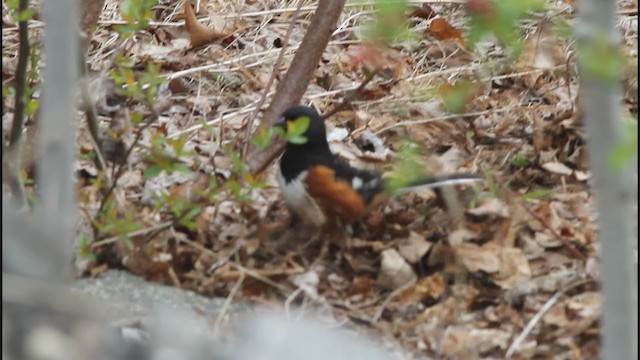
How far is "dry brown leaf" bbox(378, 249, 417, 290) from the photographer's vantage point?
3.24 m

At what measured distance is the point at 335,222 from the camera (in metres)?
3.40

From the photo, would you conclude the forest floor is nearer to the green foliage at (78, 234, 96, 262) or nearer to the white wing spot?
the green foliage at (78, 234, 96, 262)

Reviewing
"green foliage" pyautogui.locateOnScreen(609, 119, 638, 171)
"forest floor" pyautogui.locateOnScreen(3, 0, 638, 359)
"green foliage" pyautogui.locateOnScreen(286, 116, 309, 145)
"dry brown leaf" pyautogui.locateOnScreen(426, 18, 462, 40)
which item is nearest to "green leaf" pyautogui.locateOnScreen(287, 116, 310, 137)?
"green foliage" pyautogui.locateOnScreen(286, 116, 309, 145)

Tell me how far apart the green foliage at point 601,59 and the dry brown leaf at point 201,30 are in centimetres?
362

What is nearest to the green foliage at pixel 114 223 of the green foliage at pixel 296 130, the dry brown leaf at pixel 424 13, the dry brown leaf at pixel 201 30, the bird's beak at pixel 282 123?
the green foliage at pixel 296 130

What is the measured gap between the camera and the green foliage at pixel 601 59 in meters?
1.62

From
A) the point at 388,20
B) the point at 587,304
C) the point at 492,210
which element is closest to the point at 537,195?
the point at 492,210

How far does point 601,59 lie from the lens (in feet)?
5.32

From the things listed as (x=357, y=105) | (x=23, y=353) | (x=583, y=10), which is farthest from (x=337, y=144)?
(x=583, y=10)

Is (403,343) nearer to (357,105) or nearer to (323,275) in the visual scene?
(323,275)

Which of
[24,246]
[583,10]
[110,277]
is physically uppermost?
[583,10]

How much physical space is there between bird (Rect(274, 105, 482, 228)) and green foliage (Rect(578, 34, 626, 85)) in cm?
161

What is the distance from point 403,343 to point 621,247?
128 cm

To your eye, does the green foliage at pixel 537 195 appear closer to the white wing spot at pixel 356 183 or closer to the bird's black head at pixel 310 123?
the white wing spot at pixel 356 183
